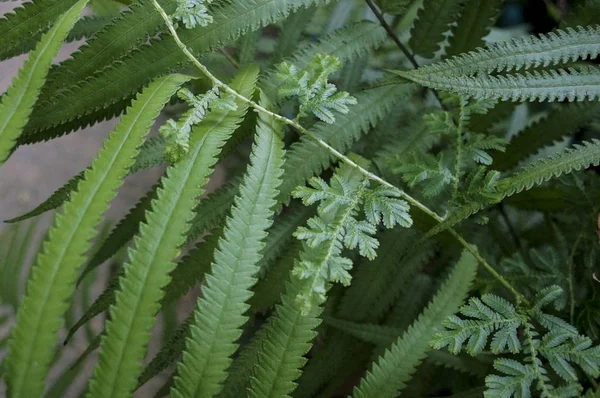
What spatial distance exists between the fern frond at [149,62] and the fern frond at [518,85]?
0.77ft

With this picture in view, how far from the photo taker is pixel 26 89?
632 mm

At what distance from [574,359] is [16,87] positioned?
2.46ft

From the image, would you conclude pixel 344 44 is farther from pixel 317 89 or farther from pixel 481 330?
pixel 481 330

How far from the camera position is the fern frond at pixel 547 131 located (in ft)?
3.26

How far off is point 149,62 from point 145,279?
1.07 ft

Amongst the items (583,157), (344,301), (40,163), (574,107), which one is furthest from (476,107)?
(40,163)

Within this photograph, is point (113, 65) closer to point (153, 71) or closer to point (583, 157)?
point (153, 71)

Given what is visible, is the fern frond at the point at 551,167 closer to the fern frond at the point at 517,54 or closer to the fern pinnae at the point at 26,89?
the fern frond at the point at 517,54

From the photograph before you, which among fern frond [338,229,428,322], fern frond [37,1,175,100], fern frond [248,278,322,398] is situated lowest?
fern frond [338,229,428,322]

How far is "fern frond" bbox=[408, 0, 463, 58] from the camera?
883 mm

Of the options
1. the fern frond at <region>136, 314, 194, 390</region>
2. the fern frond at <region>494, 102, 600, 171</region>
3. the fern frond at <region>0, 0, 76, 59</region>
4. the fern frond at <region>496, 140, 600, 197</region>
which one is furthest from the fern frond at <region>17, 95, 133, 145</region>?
the fern frond at <region>494, 102, 600, 171</region>

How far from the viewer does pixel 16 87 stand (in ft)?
2.08

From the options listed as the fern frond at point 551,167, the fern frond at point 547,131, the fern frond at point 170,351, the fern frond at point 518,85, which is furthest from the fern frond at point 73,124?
the fern frond at point 547,131

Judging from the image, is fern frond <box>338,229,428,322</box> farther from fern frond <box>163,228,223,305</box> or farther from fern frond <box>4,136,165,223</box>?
fern frond <box>4,136,165,223</box>
